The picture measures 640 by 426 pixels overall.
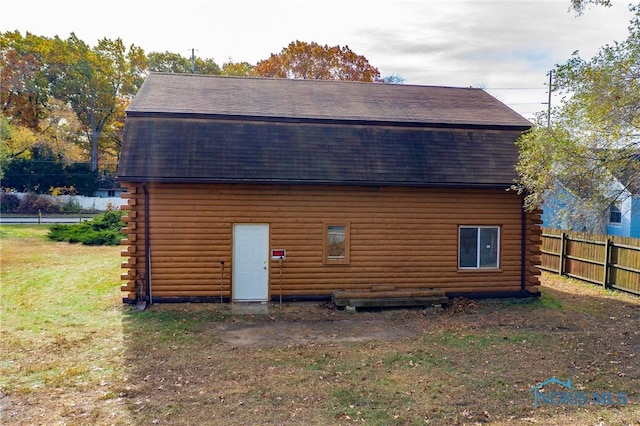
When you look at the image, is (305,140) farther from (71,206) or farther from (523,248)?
(71,206)

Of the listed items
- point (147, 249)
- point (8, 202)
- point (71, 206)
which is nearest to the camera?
point (147, 249)

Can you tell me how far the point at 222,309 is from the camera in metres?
11.1

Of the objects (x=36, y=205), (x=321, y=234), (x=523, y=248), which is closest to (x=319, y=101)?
(x=321, y=234)

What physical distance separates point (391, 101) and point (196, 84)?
6.33 metres

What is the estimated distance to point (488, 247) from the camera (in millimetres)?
12727

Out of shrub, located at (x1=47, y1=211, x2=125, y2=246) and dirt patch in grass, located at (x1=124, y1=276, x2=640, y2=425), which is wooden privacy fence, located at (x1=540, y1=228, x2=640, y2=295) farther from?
shrub, located at (x1=47, y1=211, x2=125, y2=246)

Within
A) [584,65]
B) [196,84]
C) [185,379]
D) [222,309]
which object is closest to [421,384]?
[185,379]

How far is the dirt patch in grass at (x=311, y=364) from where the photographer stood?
19.4 ft

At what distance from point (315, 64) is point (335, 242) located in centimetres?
2830

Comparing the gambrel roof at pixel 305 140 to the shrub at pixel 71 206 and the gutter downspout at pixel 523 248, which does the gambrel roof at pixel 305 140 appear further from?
the shrub at pixel 71 206

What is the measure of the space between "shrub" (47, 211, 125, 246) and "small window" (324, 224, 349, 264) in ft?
41.5

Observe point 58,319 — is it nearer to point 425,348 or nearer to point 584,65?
point 425,348

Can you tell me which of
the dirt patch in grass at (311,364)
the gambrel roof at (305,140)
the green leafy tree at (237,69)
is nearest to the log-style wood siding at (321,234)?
the gambrel roof at (305,140)

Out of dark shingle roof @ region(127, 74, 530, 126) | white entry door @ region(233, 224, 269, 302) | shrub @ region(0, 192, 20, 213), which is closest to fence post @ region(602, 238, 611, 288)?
dark shingle roof @ region(127, 74, 530, 126)
